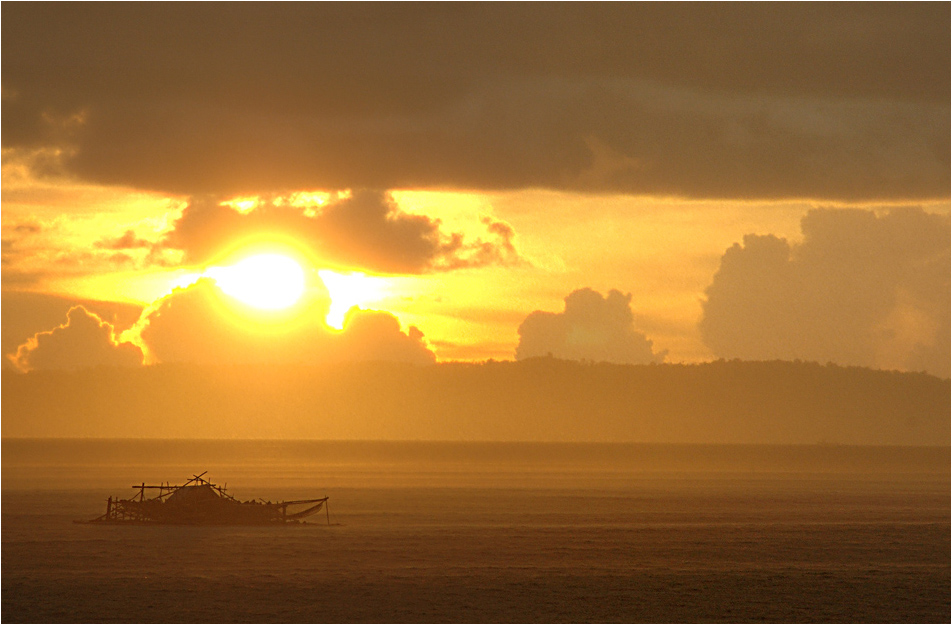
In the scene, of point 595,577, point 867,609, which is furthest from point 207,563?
point 867,609

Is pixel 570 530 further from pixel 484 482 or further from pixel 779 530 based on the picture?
pixel 484 482

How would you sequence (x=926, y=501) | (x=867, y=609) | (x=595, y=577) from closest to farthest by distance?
1. (x=867, y=609)
2. (x=595, y=577)
3. (x=926, y=501)

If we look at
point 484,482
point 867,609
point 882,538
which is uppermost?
point 484,482

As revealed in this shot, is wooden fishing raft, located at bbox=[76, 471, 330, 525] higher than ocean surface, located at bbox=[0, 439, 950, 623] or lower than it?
higher

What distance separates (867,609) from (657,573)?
15.5 meters

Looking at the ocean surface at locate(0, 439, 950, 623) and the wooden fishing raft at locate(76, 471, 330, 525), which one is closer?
the ocean surface at locate(0, 439, 950, 623)

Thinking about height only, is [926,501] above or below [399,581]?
above

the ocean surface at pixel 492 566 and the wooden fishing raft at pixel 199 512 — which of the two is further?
the wooden fishing raft at pixel 199 512

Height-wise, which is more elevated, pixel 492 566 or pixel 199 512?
pixel 199 512

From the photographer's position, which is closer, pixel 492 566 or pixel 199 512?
pixel 492 566

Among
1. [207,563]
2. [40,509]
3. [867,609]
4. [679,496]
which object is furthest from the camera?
[679,496]

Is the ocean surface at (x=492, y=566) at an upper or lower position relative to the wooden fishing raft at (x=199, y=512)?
lower

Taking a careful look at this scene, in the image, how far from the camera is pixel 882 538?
9625 cm

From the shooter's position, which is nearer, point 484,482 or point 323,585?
point 323,585
